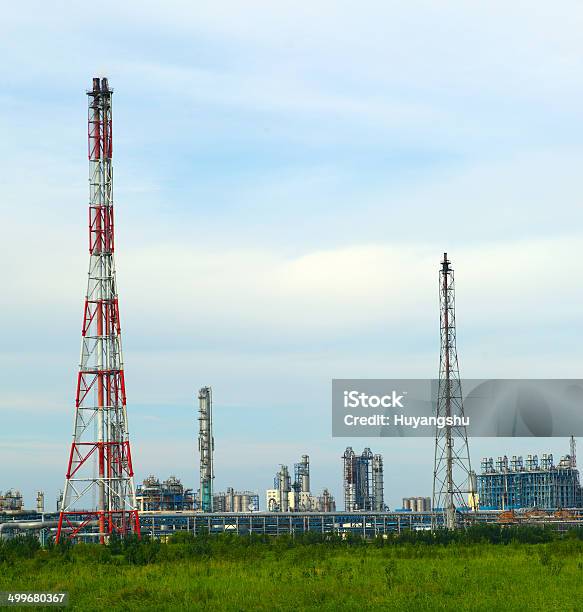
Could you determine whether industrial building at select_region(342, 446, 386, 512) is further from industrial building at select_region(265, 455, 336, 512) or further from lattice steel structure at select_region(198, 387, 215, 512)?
lattice steel structure at select_region(198, 387, 215, 512)

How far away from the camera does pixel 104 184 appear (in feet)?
217

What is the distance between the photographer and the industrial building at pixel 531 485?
14662cm

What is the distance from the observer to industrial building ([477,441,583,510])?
481 ft

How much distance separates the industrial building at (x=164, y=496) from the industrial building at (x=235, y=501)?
746 inches

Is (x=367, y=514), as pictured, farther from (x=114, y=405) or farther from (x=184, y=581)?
(x=184, y=581)

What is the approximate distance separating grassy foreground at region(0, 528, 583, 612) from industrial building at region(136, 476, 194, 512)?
74200mm

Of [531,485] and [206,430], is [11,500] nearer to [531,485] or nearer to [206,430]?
[206,430]

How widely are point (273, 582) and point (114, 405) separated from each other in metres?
28.6

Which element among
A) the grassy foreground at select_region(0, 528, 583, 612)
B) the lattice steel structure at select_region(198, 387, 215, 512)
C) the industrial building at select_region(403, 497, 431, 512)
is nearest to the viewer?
the grassy foreground at select_region(0, 528, 583, 612)

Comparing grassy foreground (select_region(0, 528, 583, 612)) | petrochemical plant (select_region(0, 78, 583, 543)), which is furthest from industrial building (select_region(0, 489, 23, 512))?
grassy foreground (select_region(0, 528, 583, 612))

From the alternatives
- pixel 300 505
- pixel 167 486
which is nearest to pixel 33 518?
pixel 167 486

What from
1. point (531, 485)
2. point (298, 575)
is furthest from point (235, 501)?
point (298, 575)

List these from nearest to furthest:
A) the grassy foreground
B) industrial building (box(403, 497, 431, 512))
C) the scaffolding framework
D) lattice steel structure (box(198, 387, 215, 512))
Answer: the grassy foreground → lattice steel structure (box(198, 387, 215, 512)) → the scaffolding framework → industrial building (box(403, 497, 431, 512))

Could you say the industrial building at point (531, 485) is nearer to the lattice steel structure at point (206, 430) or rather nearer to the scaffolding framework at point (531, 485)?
the scaffolding framework at point (531, 485)
